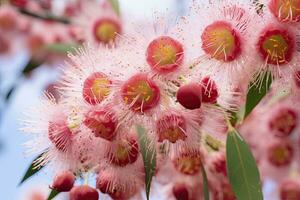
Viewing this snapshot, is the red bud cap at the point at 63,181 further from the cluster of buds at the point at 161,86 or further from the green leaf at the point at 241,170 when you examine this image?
the green leaf at the point at 241,170

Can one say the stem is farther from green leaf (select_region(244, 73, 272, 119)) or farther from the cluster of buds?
green leaf (select_region(244, 73, 272, 119))

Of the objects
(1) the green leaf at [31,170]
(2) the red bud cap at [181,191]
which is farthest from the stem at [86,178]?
(2) the red bud cap at [181,191]

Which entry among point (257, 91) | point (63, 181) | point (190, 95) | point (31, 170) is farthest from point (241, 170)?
point (31, 170)

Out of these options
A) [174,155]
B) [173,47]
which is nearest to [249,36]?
[173,47]

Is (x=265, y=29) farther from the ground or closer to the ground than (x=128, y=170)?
farther from the ground

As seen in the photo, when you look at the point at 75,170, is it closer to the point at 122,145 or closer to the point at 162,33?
the point at 122,145

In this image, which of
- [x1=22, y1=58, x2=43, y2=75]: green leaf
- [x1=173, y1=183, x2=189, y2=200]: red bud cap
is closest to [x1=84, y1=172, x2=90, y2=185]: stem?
[x1=173, y1=183, x2=189, y2=200]: red bud cap

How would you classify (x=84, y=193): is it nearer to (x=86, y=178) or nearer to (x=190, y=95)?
(x=86, y=178)
